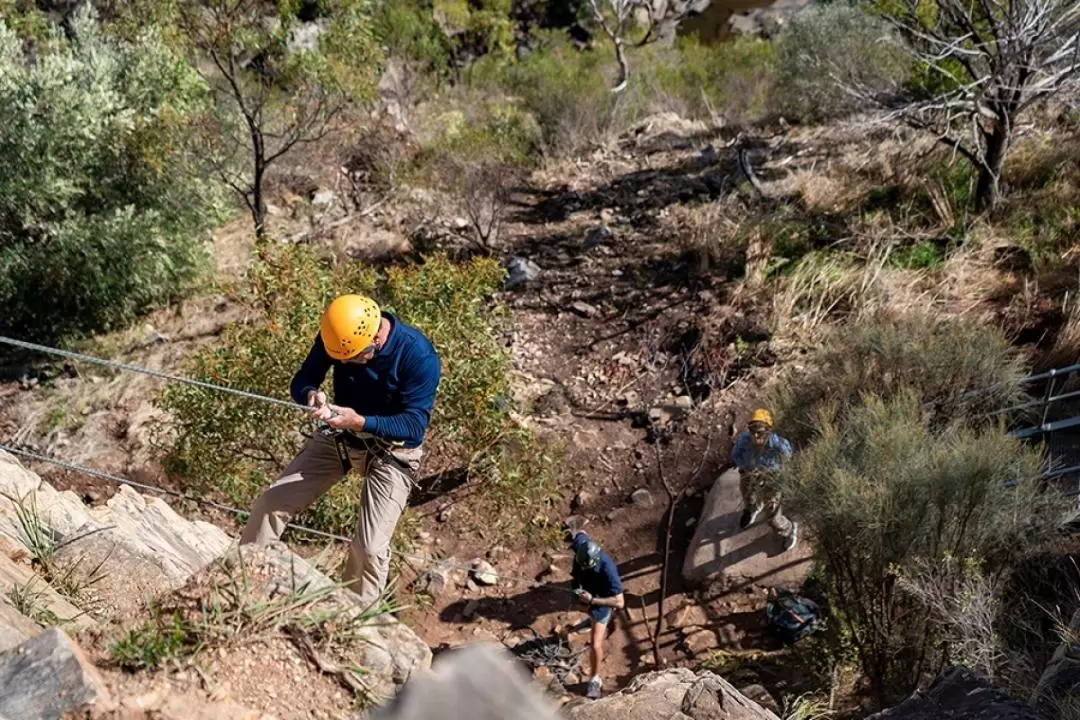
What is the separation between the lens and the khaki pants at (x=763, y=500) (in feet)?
24.1

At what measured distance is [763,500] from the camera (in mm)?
7617

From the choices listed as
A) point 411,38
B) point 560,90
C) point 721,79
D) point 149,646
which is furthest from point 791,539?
point 411,38

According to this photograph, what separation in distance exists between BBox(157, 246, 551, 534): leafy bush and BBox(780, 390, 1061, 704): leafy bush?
2451 millimetres

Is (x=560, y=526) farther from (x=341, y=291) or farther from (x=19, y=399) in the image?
(x=19, y=399)

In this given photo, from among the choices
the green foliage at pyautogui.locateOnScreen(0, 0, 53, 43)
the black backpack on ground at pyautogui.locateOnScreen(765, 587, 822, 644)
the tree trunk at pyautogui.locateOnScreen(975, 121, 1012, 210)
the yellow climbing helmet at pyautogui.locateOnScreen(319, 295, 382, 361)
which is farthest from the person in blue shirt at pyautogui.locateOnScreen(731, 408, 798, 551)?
the green foliage at pyautogui.locateOnScreen(0, 0, 53, 43)

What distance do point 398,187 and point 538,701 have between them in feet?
45.7

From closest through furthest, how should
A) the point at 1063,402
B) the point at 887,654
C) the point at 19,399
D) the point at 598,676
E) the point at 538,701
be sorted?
the point at 538,701, the point at 887,654, the point at 598,676, the point at 1063,402, the point at 19,399

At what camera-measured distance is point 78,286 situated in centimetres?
1202

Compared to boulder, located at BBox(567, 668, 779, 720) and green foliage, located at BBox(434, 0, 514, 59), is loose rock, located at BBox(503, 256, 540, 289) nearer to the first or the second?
boulder, located at BBox(567, 668, 779, 720)

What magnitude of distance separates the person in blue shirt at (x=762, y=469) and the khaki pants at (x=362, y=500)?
3.09m

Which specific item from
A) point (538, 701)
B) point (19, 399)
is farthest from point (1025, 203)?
point (19, 399)

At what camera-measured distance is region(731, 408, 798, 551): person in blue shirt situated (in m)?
7.16

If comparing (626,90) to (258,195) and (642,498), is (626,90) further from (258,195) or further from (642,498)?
(642,498)

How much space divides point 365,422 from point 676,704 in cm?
206
